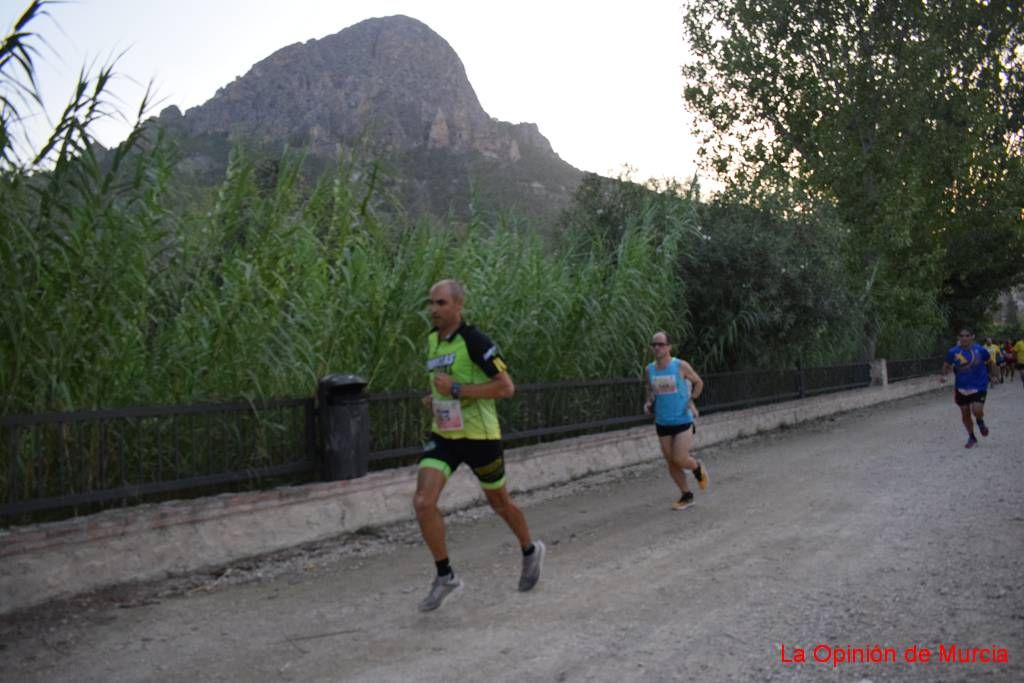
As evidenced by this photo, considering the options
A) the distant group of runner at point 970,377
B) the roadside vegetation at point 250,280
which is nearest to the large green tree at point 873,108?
the distant group of runner at point 970,377

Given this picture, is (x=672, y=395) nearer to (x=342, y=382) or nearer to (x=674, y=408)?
(x=674, y=408)

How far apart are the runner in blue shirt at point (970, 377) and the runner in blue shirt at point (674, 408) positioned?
669 centimetres

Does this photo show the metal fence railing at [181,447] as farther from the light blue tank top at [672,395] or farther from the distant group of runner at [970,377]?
the distant group of runner at [970,377]

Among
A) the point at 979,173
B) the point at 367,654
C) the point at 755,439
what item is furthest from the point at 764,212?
the point at 979,173

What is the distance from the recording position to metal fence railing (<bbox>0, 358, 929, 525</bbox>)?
6191 mm

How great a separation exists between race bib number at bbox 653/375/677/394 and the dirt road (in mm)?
1210

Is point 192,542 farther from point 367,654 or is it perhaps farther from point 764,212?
point 764,212

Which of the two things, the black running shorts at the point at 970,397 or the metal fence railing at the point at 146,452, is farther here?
the black running shorts at the point at 970,397

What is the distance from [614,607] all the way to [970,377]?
11.1m

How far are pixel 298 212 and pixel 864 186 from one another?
24576 mm

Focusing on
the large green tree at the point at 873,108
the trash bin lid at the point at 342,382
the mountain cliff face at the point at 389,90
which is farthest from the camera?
the mountain cliff face at the point at 389,90

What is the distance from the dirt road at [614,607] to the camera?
4578mm

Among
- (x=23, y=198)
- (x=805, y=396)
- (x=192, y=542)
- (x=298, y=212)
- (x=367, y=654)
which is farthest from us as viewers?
(x=805, y=396)

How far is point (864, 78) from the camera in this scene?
92.9 ft
